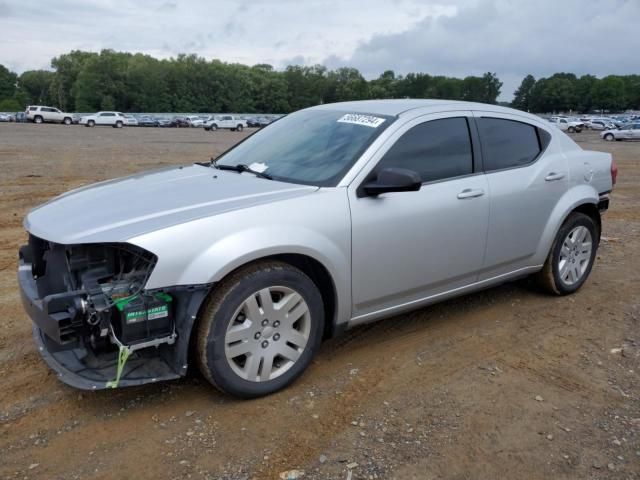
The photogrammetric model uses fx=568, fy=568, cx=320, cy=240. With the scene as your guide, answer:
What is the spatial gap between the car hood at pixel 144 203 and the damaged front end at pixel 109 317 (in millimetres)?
111

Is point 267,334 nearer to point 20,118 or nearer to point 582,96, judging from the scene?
point 20,118

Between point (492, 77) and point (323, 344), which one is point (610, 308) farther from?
point (492, 77)

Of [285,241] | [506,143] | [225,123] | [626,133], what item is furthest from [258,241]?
[225,123]

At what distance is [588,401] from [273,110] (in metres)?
117

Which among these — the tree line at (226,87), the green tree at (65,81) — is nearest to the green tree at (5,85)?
the tree line at (226,87)

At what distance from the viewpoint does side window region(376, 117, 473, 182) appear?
3.79 m

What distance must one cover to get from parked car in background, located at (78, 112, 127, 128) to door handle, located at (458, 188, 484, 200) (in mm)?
53236

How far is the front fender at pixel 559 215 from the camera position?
15.3 ft

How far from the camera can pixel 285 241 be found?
124 inches

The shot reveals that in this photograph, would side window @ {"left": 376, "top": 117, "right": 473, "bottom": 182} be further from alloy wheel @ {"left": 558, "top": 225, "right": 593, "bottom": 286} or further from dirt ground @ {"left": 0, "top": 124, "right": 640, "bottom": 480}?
alloy wheel @ {"left": 558, "top": 225, "right": 593, "bottom": 286}

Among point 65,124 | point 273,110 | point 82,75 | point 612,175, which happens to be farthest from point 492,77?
point 612,175

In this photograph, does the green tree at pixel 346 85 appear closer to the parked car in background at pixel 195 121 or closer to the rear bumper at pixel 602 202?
the parked car in background at pixel 195 121

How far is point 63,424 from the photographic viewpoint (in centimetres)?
306

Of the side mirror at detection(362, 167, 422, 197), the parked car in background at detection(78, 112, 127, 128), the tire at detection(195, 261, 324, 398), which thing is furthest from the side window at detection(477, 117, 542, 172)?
the parked car in background at detection(78, 112, 127, 128)
